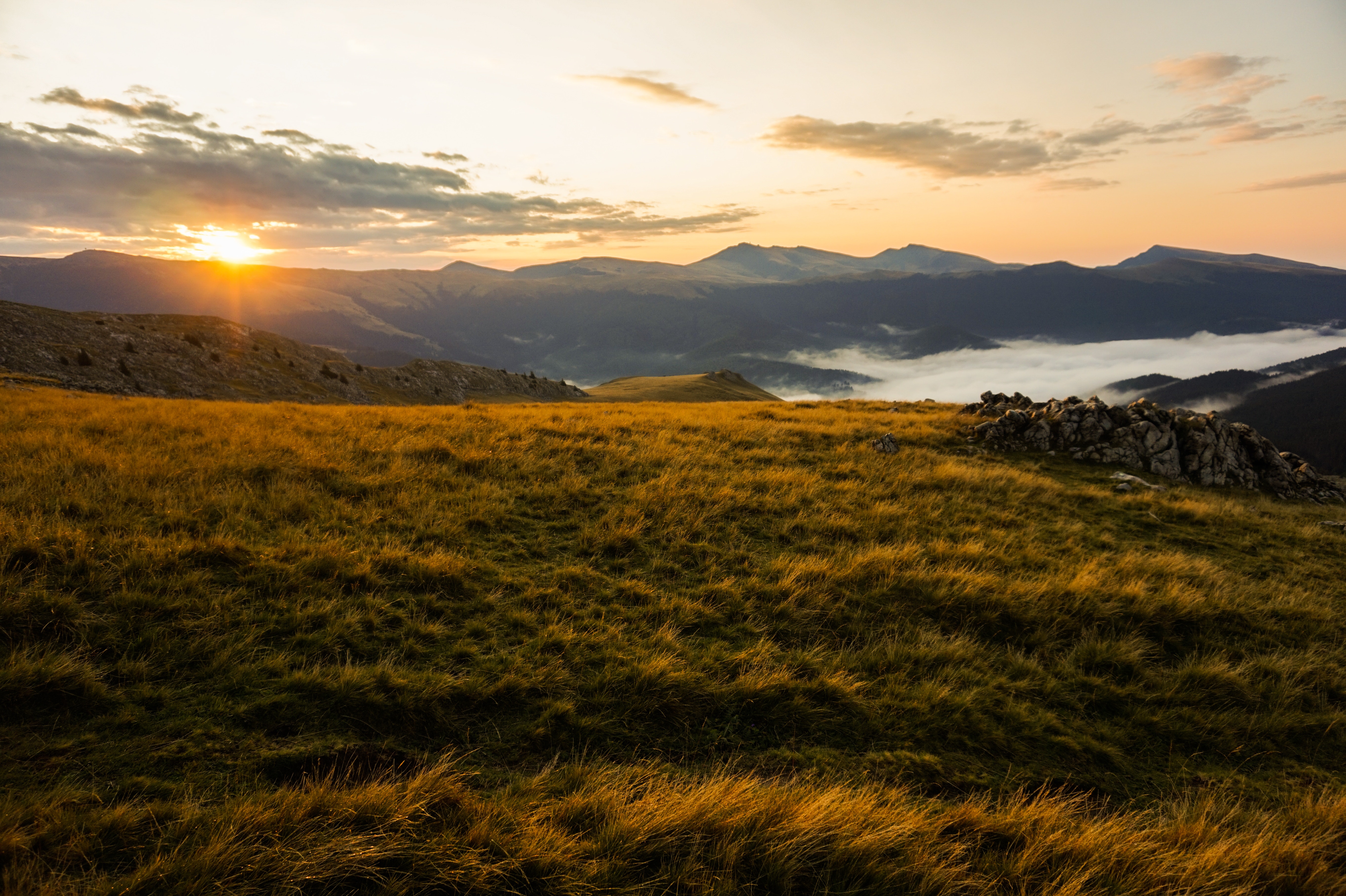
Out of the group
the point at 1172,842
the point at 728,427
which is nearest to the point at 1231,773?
the point at 1172,842

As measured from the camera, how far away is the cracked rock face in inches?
714

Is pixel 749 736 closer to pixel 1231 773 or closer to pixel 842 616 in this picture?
pixel 842 616

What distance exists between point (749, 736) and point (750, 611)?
82.7 inches

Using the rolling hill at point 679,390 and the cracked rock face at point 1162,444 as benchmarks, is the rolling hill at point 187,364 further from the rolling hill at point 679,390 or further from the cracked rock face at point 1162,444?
the cracked rock face at point 1162,444

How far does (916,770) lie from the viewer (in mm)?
5484

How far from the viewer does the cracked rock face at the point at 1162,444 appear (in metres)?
18.1

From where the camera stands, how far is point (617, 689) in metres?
5.98

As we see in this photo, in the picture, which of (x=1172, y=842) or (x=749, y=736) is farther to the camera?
(x=749, y=736)

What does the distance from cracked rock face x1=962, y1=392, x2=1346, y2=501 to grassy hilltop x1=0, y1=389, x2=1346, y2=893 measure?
6814 mm


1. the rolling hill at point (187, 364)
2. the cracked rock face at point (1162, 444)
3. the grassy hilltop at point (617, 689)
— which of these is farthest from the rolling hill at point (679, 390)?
the grassy hilltop at point (617, 689)

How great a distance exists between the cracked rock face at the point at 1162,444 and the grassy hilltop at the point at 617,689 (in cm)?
681

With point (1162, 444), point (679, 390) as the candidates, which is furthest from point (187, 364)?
point (679, 390)

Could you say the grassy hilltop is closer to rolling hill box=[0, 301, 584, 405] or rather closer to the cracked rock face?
the cracked rock face

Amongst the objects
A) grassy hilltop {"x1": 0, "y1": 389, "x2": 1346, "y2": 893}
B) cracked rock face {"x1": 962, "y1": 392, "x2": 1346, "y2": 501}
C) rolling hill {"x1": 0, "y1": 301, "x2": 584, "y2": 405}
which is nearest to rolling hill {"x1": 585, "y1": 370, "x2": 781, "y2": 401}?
rolling hill {"x1": 0, "y1": 301, "x2": 584, "y2": 405}
